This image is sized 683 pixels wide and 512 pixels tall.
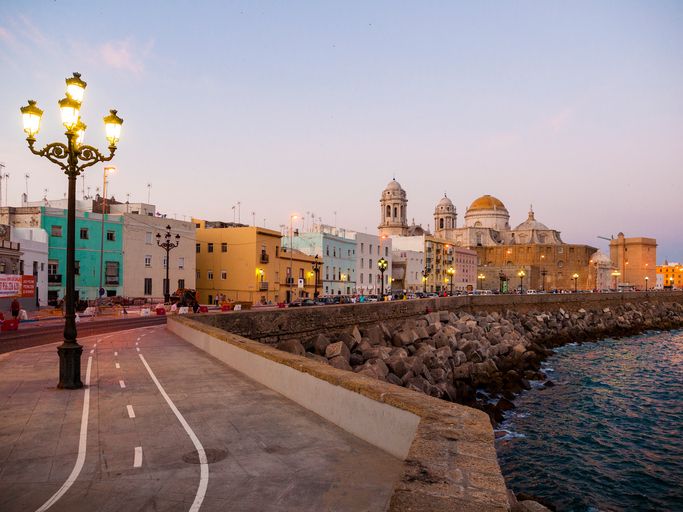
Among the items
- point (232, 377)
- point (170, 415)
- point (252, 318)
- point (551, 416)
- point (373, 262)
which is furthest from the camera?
point (373, 262)

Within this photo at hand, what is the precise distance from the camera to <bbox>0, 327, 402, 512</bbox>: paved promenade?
20.8 feet

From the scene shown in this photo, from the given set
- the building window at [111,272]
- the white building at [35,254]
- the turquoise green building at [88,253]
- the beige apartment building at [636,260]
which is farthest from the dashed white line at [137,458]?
the beige apartment building at [636,260]

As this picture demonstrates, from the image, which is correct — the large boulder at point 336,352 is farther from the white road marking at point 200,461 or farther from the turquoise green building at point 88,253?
the turquoise green building at point 88,253

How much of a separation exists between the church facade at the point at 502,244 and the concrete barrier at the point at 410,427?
11242 centimetres

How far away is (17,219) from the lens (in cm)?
4984

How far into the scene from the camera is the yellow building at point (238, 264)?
62.4m

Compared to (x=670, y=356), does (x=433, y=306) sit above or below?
above

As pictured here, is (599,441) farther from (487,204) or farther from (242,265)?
(487,204)

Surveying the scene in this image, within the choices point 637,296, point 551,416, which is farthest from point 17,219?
point 637,296

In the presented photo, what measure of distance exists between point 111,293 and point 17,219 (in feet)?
36.6

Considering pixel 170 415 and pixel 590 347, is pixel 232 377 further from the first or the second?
pixel 590 347

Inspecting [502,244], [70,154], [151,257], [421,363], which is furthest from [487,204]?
[70,154]

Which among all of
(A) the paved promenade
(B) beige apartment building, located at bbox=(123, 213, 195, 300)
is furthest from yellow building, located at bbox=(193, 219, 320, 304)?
(A) the paved promenade

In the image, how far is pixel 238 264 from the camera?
63219 millimetres
